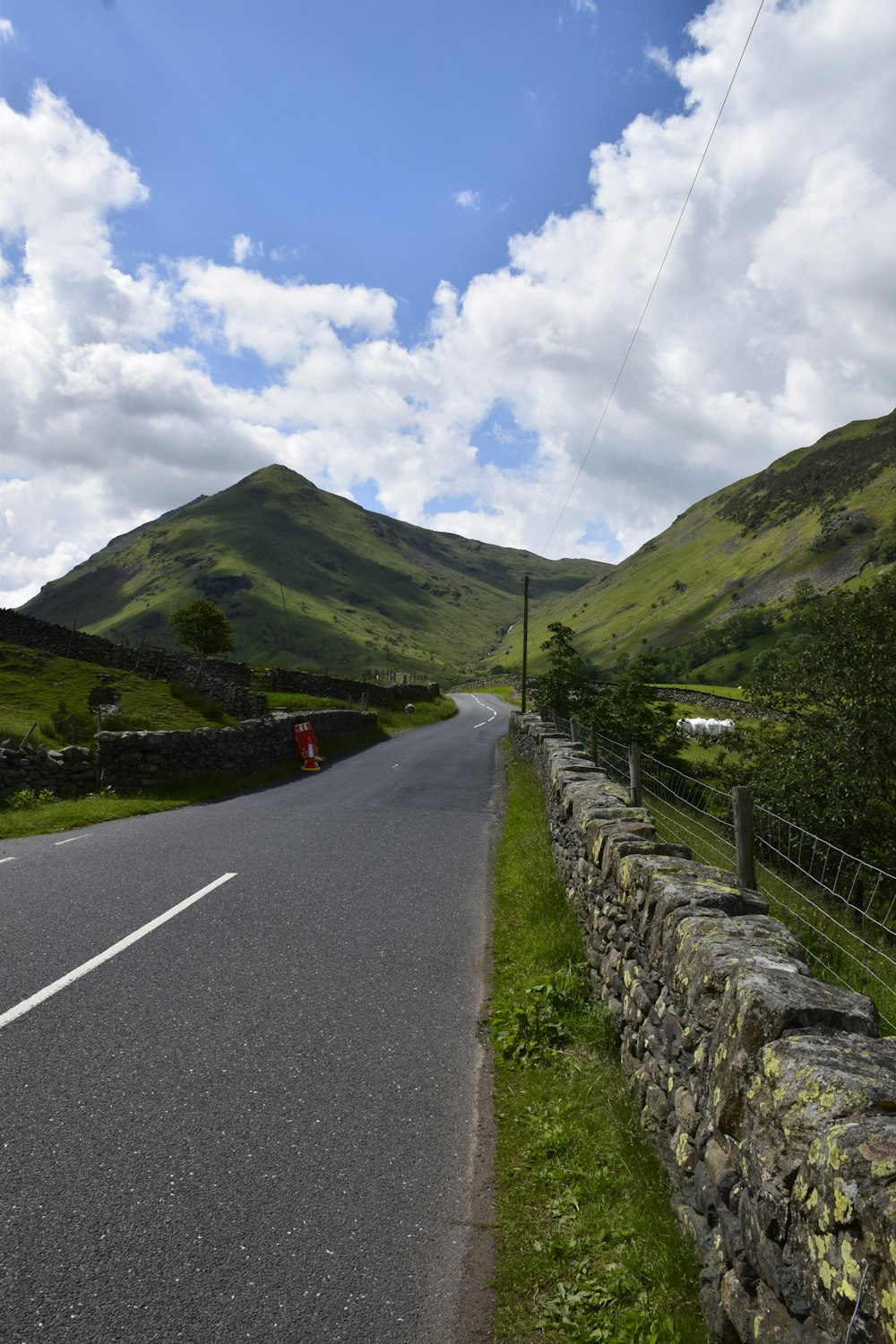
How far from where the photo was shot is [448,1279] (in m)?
3.43

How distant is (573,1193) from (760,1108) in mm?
1705

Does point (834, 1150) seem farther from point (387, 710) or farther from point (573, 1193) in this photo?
point (387, 710)

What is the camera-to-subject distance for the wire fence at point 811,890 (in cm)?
473

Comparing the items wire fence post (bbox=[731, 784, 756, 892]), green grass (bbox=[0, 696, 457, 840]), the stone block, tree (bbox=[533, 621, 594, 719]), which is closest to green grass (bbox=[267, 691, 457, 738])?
green grass (bbox=[0, 696, 457, 840])

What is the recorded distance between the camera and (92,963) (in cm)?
670

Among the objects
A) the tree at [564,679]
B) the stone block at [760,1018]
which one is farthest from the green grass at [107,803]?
the stone block at [760,1018]

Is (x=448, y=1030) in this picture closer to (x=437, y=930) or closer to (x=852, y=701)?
(x=437, y=930)

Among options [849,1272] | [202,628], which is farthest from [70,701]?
[202,628]

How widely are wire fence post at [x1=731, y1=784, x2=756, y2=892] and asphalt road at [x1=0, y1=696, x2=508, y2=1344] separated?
238 centimetres

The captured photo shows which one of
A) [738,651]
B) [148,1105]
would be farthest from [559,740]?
[738,651]

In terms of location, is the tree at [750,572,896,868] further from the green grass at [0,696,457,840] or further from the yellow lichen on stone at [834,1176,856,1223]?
the green grass at [0,696,457,840]

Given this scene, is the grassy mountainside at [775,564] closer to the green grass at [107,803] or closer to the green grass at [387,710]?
the green grass at [387,710]

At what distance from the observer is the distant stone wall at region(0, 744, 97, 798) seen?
1584 centimetres

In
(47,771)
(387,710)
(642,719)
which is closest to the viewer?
(47,771)
